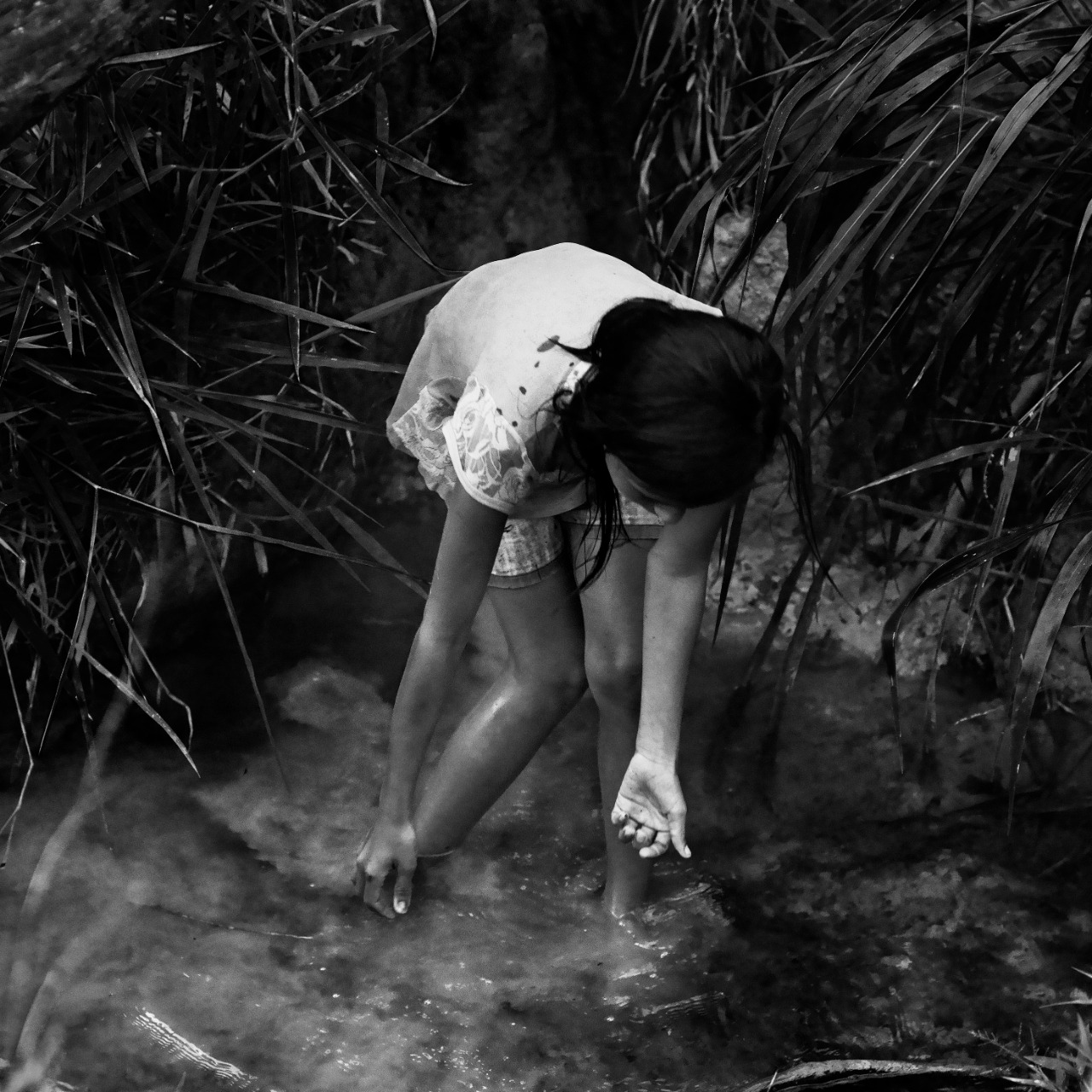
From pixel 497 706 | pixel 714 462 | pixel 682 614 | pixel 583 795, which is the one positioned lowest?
pixel 583 795

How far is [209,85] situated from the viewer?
1.78 meters

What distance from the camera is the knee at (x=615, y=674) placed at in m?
1.77

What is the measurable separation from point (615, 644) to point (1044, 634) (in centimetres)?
55

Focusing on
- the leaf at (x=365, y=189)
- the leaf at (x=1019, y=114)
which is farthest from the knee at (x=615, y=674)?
the leaf at (x=1019, y=114)

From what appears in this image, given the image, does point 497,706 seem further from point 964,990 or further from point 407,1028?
point 964,990

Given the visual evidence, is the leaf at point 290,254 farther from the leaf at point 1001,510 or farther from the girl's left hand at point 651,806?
the leaf at point 1001,510

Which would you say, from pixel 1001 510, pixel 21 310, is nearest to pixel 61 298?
pixel 21 310

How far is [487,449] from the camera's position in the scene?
1.44 m

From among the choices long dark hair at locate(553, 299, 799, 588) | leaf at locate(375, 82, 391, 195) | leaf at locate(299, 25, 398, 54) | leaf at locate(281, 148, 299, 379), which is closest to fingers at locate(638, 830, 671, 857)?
long dark hair at locate(553, 299, 799, 588)

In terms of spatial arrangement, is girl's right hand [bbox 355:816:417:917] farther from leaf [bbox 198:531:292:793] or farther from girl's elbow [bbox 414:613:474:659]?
girl's elbow [bbox 414:613:474:659]

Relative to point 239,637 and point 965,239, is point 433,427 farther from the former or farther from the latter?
point 965,239

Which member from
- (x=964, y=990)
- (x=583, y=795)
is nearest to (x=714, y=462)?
(x=964, y=990)

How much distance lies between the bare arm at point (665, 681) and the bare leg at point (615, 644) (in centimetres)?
5

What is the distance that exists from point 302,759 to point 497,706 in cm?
51
